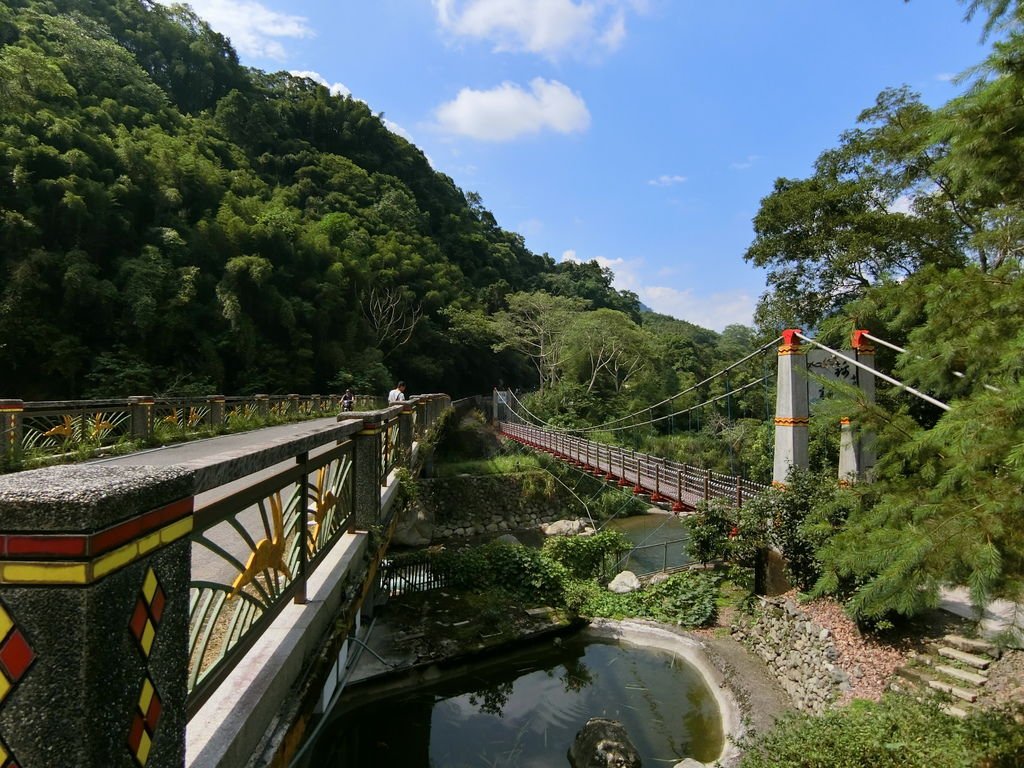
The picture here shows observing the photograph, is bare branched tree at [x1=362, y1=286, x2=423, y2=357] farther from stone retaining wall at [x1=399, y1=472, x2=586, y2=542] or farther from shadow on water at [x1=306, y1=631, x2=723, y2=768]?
shadow on water at [x1=306, y1=631, x2=723, y2=768]

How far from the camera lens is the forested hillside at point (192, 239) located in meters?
13.1

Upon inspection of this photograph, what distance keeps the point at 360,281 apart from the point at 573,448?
13.3m

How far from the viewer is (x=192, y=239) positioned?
1633 centimetres

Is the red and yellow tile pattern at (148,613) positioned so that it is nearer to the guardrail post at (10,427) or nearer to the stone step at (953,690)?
the stone step at (953,690)

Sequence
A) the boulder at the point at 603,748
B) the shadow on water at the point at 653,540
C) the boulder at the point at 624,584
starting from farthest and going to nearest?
the shadow on water at the point at 653,540, the boulder at the point at 624,584, the boulder at the point at 603,748

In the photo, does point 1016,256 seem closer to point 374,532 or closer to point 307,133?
point 374,532

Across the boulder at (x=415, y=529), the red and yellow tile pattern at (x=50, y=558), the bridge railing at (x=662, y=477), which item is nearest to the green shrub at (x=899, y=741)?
the bridge railing at (x=662, y=477)

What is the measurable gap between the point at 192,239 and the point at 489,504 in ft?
39.4

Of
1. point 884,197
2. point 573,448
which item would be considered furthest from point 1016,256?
point 573,448

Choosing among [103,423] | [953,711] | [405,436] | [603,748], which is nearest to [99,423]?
[103,423]

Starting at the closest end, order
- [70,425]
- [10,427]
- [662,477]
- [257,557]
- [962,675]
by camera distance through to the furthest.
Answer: [257,557], [962,675], [10,427], [70,425], [662,477]

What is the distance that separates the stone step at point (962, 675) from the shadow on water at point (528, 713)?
180cm

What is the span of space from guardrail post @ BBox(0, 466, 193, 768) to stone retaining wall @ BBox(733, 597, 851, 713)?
5.00 metres

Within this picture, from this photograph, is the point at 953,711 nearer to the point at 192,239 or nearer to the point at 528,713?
the point at 528,713
